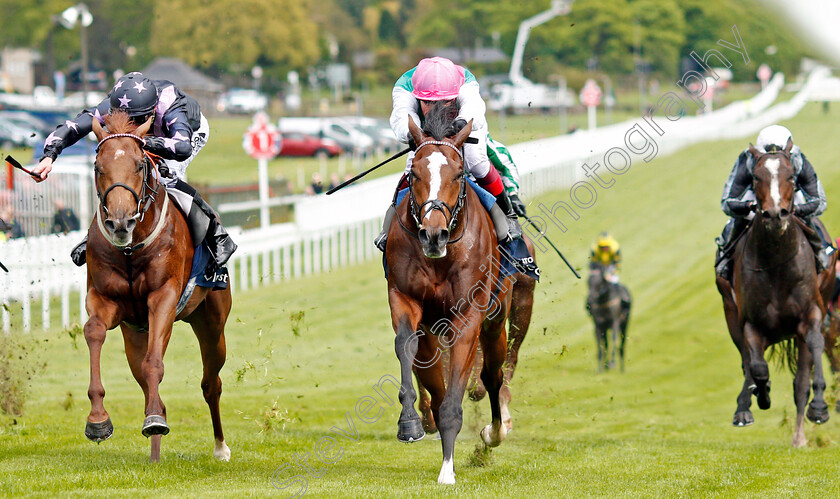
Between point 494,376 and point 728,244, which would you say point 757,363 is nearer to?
point 728,244

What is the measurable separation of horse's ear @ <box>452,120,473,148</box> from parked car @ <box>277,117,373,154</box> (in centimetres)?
2948

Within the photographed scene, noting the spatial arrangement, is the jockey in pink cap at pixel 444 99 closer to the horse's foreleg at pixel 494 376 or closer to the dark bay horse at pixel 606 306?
the horse's foreleg at pixel 494 376

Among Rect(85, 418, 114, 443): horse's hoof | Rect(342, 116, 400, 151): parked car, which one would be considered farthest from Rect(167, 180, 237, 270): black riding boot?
Rect(342, 116, 400, 151): parked car

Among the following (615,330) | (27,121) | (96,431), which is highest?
(27,121)

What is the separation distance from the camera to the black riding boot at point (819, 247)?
8.66 metres

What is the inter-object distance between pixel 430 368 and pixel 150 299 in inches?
66.5

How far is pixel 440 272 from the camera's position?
632cm

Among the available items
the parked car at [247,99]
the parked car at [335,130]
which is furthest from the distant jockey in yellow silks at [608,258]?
the parked car at [247,99]

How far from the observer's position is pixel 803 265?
845cm

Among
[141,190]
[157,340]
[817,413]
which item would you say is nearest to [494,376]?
[157,340]

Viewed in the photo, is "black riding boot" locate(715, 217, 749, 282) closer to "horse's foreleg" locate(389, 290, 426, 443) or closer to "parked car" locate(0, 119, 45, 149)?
"horse's foreleg" locate(389, 290, 426, 443)

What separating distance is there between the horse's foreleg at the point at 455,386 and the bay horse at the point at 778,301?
2.86 metres

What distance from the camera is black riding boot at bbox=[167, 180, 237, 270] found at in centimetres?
696

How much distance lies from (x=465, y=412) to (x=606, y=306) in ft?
16.5
